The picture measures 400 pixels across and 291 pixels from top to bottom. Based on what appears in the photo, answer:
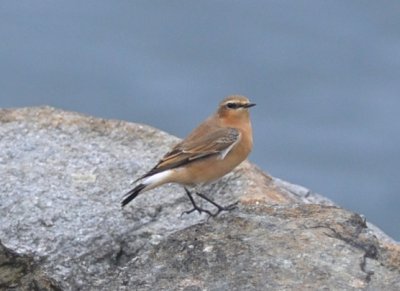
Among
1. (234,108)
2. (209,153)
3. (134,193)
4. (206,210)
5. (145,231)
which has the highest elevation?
(234,108)

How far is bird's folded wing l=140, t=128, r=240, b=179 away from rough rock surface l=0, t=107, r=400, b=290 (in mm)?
357

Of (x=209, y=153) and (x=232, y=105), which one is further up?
(x=232, y=105)

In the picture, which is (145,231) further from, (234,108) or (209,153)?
(234,108)

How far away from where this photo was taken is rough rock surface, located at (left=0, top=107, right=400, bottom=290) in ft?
27.1

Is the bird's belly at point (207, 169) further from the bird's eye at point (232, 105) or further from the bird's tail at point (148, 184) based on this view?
the bird's eye at point (232, 105)

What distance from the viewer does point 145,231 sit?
9336 millimetres

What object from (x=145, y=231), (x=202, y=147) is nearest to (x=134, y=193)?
(x=145, y=231)

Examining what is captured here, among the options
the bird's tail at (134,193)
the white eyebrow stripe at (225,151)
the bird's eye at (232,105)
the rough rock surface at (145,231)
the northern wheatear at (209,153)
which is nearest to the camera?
the rough rock surface at (145,231)

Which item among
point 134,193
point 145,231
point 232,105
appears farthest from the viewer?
point 232,105

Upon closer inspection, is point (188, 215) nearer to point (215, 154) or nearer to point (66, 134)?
point (215, 154)

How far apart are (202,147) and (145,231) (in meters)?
0.92

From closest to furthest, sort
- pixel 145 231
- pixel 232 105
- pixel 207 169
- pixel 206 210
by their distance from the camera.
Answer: pixel 145 231, pixel 206 210, pixel 207 169, pixel 232 105

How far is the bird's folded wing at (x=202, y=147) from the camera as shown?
9706mm

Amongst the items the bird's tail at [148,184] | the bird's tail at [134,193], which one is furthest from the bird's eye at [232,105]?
the bird's tail at [134,193]
